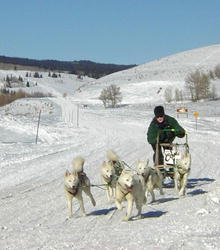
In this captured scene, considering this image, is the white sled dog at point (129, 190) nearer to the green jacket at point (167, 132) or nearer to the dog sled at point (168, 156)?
the dog sled at point (168, 156)

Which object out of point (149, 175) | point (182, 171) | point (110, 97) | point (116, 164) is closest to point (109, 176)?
point (116, 164)

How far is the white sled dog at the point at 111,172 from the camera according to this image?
27.3 ft

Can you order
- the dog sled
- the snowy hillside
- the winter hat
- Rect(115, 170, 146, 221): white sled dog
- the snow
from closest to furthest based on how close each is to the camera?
1. the snow
2. Rect(115, 170, 146, 221): white sled dog
3. the dog sled
4. the winter hat
5. the snowy hillside

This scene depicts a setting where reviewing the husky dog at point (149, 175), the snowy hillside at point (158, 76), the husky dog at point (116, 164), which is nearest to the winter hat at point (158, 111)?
the husky dog at point (116, 164)

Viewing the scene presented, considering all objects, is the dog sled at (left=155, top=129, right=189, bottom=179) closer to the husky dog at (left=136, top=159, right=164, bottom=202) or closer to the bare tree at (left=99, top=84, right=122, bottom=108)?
the husky dog at (left=136, top=159, right=164, bottom=202)

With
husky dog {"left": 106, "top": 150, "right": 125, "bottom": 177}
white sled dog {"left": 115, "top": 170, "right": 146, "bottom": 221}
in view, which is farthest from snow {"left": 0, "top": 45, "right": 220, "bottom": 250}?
husky dog {"left": 106, "top": 150, "right": 125, "bottom": 177}

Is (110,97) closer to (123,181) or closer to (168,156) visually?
(168,156)

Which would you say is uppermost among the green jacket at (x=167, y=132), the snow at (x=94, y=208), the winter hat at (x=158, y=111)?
the winter hat at (x=158, y=111)

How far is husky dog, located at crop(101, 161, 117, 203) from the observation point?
8297 mm

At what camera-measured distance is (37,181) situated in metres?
11.8

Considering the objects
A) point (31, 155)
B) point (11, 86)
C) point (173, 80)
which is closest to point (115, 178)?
point (31, 155)

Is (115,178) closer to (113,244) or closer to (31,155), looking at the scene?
(113,244)

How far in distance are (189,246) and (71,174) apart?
9.52 feet

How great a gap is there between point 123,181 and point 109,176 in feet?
4.82
